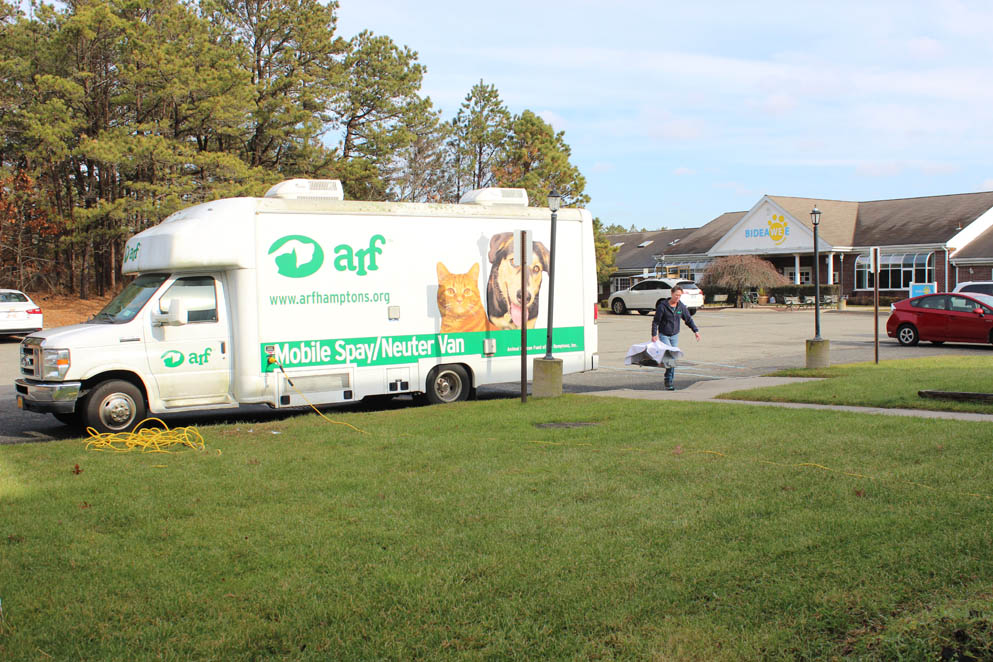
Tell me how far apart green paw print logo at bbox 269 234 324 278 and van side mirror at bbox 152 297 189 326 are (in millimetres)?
1398

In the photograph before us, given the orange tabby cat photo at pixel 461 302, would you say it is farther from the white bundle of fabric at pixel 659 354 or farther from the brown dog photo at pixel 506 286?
the white bundle of fabric at pixel 659 354

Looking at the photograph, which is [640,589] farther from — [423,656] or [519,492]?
[519,492]

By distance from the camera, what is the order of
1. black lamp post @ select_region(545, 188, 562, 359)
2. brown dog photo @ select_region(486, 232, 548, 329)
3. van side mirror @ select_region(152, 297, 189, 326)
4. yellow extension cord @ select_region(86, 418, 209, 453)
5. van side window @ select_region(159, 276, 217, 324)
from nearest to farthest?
yellow extension cord @ select_region(86, 418, 209, 453) < van side mirror @ select_region(152, 297, 189, 326) < van side window @ select_region(159, 276, 217, 324) < black lamp post @ select_region(545, 188, 562, 359) < brown dog photo @ select_region(486, 232, 548, 329)

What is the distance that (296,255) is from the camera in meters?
11.6

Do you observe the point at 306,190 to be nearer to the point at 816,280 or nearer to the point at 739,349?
the point at 816,280

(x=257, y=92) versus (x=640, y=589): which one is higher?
(x=257, y=92)

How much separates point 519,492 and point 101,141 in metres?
29.1

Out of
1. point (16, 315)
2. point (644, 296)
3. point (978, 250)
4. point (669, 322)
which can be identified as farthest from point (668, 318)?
point (978, 250)

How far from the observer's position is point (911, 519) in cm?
539

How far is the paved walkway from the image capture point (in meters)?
10.1

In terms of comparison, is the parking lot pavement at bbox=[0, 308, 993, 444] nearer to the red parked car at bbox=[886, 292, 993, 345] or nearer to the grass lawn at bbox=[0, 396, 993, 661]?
the red parked car at bbox=[886, 292, 993, 345]

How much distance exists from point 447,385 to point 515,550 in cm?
786

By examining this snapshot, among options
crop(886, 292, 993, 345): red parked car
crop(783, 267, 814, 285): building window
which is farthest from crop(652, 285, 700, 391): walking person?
crop(783, 267, 814, 285): building window

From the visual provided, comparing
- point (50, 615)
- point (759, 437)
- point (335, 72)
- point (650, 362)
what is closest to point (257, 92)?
point (335, 72)
